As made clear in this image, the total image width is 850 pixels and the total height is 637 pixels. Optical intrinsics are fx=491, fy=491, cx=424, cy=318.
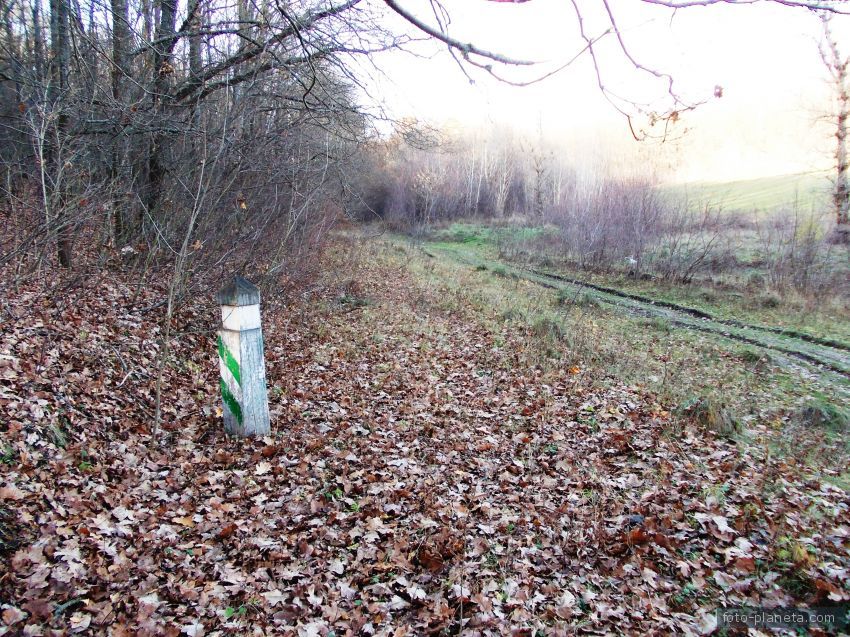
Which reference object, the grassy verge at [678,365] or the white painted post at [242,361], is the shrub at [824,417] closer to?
the grassy verge at [678,365]

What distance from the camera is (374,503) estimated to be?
4164 mm

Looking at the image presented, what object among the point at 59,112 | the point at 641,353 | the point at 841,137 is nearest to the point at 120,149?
the point at 59,112

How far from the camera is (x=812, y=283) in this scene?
15.4 m

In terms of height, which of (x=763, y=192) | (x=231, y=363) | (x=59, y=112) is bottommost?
A: (x=231, y=363)

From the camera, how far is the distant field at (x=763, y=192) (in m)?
22.2

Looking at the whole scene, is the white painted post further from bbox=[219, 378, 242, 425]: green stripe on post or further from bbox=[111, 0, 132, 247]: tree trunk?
bbox=[111, 0, 132, 247]: tree trunk

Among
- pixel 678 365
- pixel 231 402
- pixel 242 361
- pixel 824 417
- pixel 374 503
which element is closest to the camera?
pixel 374 503

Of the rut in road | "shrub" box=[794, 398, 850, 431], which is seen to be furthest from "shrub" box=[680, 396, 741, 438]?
the rut in road

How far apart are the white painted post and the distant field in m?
20.5

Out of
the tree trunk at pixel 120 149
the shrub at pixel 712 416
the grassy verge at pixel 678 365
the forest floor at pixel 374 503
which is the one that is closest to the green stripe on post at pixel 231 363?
the forest floor at pixel 374 503

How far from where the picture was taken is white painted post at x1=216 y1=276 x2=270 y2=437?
15.6 feet

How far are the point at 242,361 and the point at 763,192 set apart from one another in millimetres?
36098

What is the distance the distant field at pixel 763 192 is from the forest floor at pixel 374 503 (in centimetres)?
1850

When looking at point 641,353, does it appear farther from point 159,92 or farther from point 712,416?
point 159,92
